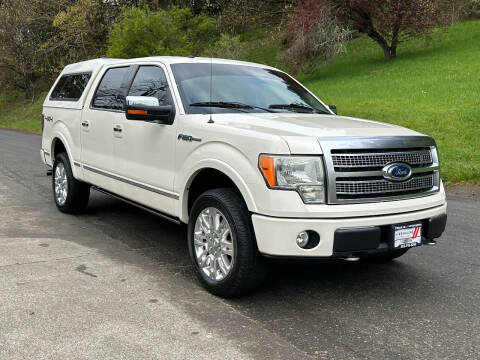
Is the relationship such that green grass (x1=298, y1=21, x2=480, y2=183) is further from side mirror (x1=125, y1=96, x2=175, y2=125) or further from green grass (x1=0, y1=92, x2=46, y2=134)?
green grass (x1=0, y1=92, x2=46, y2=134)

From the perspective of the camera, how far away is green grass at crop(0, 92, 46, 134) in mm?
30709

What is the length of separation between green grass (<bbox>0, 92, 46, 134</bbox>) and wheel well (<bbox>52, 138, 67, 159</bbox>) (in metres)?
19.8

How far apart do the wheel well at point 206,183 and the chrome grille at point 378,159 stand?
0.91 metres

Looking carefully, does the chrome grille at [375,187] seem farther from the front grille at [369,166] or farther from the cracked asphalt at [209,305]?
the cracked asphalt at [209,305]

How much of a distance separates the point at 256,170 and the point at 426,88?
15.4 metres

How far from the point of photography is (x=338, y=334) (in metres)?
3.68

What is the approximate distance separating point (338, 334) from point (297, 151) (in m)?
1.27

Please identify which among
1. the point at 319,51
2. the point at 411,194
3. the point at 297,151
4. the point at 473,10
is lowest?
the point at 411,194

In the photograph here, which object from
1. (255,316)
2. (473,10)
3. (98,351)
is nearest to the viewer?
(98,351)

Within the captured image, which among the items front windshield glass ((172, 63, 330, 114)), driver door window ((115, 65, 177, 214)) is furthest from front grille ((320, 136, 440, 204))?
driver door window ((115, 65, 177, 214))

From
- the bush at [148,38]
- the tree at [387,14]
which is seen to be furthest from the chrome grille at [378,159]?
the bush at [148,38]

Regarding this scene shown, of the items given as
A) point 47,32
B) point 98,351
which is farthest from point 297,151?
point 47,32

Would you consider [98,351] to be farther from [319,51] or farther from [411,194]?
[319,51]

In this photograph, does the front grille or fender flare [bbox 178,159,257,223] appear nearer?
the front grille
